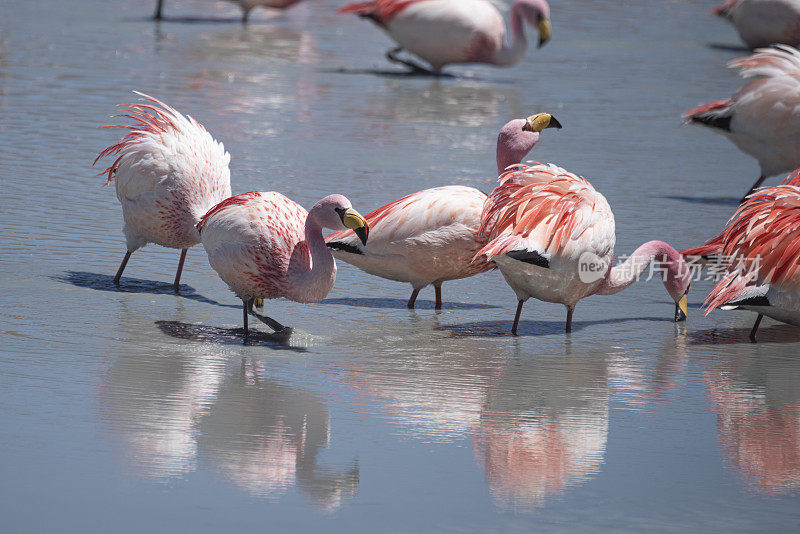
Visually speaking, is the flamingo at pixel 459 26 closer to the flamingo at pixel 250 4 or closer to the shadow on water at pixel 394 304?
the flamingo at pixel 250 4

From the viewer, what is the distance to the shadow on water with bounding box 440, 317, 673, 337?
5961mm

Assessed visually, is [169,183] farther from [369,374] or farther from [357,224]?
[369,374]

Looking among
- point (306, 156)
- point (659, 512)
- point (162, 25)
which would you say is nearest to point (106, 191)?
Answer: point (306, 156)

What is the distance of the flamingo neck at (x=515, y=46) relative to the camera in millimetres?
13680

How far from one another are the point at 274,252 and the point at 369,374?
Answer: 0.89 metres

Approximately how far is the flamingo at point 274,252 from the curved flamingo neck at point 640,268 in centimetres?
148

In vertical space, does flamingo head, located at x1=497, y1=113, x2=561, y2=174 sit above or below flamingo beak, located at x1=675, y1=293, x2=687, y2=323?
above

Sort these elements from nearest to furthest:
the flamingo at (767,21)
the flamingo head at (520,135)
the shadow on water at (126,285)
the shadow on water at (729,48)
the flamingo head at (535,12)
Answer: the shadow on water at (126,285) → the flamingo head at (520,135) → the flamingo head at (535,12) → the flamingo at (767,21) → the shadow on water at (729,48)

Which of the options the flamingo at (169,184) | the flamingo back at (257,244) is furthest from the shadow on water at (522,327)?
the flamingo at (169,184)

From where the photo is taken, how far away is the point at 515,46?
543 inches

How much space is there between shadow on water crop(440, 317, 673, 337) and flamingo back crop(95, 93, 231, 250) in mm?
1498

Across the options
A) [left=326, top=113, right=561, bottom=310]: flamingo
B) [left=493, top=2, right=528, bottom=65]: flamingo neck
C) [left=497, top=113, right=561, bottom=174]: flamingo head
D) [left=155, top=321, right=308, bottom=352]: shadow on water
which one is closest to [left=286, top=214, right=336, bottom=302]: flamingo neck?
[left=155, top=321, right=308, bottom=352]: shadow on water

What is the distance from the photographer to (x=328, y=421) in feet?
14.4

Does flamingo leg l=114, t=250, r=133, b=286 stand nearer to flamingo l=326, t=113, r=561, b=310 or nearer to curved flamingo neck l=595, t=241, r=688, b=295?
flamingo l=326, t=113, r=561, b=310
